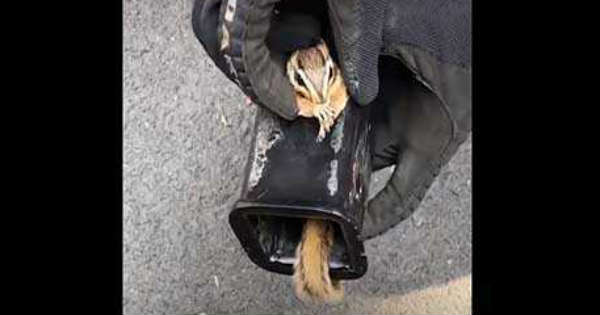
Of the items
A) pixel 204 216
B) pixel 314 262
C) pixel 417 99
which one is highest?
pixel 417 99

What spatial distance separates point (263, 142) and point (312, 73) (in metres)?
0.09

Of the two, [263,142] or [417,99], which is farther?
[417,99]

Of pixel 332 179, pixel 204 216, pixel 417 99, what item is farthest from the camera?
pixel 204 216

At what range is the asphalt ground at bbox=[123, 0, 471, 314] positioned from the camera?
1469 millimetres

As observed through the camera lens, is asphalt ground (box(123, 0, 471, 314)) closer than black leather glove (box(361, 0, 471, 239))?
No

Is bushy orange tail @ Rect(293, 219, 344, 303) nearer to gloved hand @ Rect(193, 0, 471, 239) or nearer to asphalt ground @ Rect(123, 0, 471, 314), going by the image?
gloved hand @ Rect(193, 0, 471, 239)

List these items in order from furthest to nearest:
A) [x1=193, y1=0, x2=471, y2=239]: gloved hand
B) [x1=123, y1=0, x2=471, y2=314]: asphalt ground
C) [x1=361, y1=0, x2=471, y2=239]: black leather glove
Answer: [x1=123, y1=0, x2=471, y2=314]: asphalt ground → [x1=361, y1=0, x2=471, y2=239]: black leather glove → [x1=193, y1=0, x2=471, y2=239]: gloved hand

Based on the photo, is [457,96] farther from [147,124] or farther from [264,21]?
[147,124]

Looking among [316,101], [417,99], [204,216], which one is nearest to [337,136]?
[316,101]

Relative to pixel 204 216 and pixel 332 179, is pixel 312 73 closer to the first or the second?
pixel 332 179

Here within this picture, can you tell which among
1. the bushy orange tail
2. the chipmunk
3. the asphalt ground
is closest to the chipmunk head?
the chipmunk

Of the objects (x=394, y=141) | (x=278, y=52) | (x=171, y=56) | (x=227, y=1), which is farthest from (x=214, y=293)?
(x=227, y=1)

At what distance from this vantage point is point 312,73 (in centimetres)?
94

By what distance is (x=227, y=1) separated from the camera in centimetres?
82
